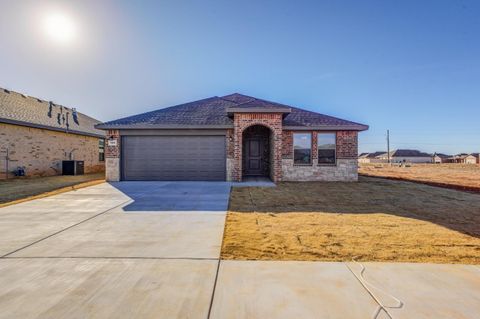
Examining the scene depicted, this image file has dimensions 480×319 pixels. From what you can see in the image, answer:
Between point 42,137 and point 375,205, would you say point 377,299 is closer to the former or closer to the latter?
point 375,205

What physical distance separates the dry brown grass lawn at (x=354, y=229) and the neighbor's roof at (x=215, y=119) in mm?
5584

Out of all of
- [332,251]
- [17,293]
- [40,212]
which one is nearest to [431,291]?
[332,251]

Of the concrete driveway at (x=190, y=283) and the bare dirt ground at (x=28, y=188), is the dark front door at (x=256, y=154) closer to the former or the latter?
the bare dirt ground at (x=28, y=188)

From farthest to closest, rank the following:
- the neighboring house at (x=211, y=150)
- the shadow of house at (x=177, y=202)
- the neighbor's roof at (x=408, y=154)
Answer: the neighbor's roof at (x=408, y=154), the neighboring house at (x=211, y=150), the shadow of house at (x=177, y=202)

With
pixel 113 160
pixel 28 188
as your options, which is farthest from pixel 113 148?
pixel 28 188

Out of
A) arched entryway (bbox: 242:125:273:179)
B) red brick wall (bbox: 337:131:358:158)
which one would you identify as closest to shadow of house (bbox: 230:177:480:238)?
red brick wall (bbox: 337:131:358:158)

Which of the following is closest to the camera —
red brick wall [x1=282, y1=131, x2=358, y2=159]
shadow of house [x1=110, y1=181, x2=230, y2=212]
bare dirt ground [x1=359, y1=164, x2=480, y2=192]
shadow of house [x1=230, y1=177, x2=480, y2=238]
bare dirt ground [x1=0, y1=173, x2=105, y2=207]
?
shadow of house [x1=230, y1=177, x2=480, y2=238]

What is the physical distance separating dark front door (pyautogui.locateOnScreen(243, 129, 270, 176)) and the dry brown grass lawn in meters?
7.57

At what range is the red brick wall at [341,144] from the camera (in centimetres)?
1316

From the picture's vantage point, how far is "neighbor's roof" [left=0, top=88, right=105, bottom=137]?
15.3 metres

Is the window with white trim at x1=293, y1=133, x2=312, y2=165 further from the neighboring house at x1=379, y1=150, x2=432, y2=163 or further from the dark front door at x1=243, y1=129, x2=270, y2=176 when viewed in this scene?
the neighboring house at x1=379, y1=150, x2=432, y2=163

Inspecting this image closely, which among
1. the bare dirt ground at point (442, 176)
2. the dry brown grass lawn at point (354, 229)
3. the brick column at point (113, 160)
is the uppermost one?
the brick column at point (113, 160)

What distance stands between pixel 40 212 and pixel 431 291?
8.09m

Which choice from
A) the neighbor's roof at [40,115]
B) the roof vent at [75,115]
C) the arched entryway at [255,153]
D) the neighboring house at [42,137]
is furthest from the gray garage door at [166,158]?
the roof vent at [75,115]
